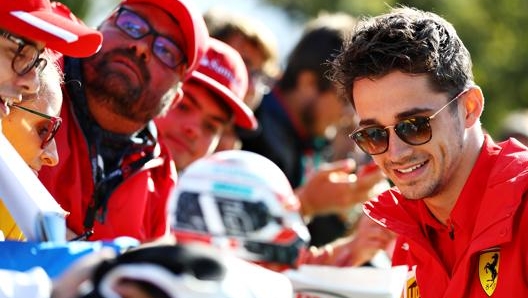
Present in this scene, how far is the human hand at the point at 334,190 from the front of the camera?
231 inches

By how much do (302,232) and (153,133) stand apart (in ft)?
7.39

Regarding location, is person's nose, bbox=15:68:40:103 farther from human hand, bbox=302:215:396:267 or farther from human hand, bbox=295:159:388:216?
human hand, bbox=295:159:388:216

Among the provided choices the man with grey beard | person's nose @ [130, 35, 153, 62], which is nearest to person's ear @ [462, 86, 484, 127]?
the man with grey beard

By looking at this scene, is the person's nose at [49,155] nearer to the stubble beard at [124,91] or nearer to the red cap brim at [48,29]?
the red cap brim at [48,29]

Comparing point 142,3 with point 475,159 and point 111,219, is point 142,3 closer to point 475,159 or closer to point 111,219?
point 111,219

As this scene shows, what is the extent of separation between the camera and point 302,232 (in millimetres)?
3059

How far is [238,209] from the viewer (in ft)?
9.37

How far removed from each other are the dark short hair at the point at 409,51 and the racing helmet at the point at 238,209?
151cm

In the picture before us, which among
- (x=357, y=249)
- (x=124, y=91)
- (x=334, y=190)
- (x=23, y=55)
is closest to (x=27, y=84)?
(x=23, y=55)

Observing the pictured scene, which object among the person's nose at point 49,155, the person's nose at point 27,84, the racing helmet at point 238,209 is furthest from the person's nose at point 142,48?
the racing helmet at point 238,209

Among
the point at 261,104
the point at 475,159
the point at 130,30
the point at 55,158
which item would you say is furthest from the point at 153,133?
the point at 261,104

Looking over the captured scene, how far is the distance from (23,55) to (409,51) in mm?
1430

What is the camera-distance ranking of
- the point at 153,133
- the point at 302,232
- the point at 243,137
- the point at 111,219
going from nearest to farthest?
1. the point at 302,232
2. the point at 111,219
3. the point at 153,133
4. the point at 243,137

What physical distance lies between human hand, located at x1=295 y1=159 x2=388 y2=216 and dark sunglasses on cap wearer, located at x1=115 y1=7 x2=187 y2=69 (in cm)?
113
